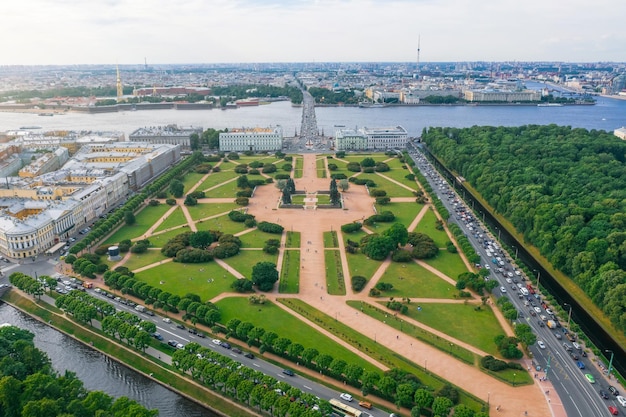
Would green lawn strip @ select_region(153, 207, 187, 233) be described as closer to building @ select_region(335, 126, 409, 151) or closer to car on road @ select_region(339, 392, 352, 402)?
car on road @ select_region(339, 392, 352, 402)

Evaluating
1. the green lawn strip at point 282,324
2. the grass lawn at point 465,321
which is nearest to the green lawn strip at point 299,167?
the green lawn strip at point 282,324

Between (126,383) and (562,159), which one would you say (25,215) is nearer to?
(126,383)

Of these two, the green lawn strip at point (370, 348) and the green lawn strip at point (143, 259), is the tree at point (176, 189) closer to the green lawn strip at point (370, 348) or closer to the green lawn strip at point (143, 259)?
the green lawn strip at point (143, 259)

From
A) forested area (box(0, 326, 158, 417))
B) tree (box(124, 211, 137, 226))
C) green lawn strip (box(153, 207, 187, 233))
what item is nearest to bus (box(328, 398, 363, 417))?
forested area (box(0, 326, 158, 417))

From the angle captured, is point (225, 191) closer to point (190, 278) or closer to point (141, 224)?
point (141, 224)

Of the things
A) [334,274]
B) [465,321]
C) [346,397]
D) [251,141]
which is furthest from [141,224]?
[251,141]
